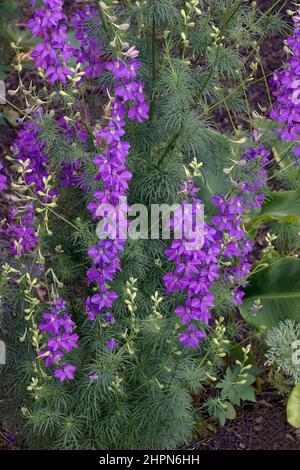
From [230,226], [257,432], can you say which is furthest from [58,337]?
[257,432]

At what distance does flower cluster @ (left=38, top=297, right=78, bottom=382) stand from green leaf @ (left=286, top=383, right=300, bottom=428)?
0.93m

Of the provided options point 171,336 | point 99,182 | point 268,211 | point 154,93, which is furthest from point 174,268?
point 268,211

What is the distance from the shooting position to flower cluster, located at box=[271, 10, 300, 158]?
268 centimetres

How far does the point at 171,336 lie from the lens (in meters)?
2.81

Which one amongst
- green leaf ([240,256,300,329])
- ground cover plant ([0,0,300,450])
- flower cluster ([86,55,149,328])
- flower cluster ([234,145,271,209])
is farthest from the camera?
green leaf ([240,256,300,329])

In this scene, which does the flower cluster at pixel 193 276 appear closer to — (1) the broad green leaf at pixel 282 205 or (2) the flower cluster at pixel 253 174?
(2) the flower cluster at pixel 253 174

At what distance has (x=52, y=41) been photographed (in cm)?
257

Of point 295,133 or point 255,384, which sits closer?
point 295,133

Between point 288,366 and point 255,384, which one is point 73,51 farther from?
point 255,384

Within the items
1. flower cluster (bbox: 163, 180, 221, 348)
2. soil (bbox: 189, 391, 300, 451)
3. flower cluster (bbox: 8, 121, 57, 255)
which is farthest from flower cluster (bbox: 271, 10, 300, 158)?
soil (bbox: 189, 391, 300, 451)

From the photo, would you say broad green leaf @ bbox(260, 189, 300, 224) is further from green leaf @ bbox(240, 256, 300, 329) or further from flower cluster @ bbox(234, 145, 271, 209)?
flower cluster @ bbox(234, 145, 271, 209)

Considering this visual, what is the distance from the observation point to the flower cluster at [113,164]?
8.03ft

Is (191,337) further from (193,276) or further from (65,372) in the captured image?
(65,372)

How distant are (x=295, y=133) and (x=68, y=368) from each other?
3.95ft
